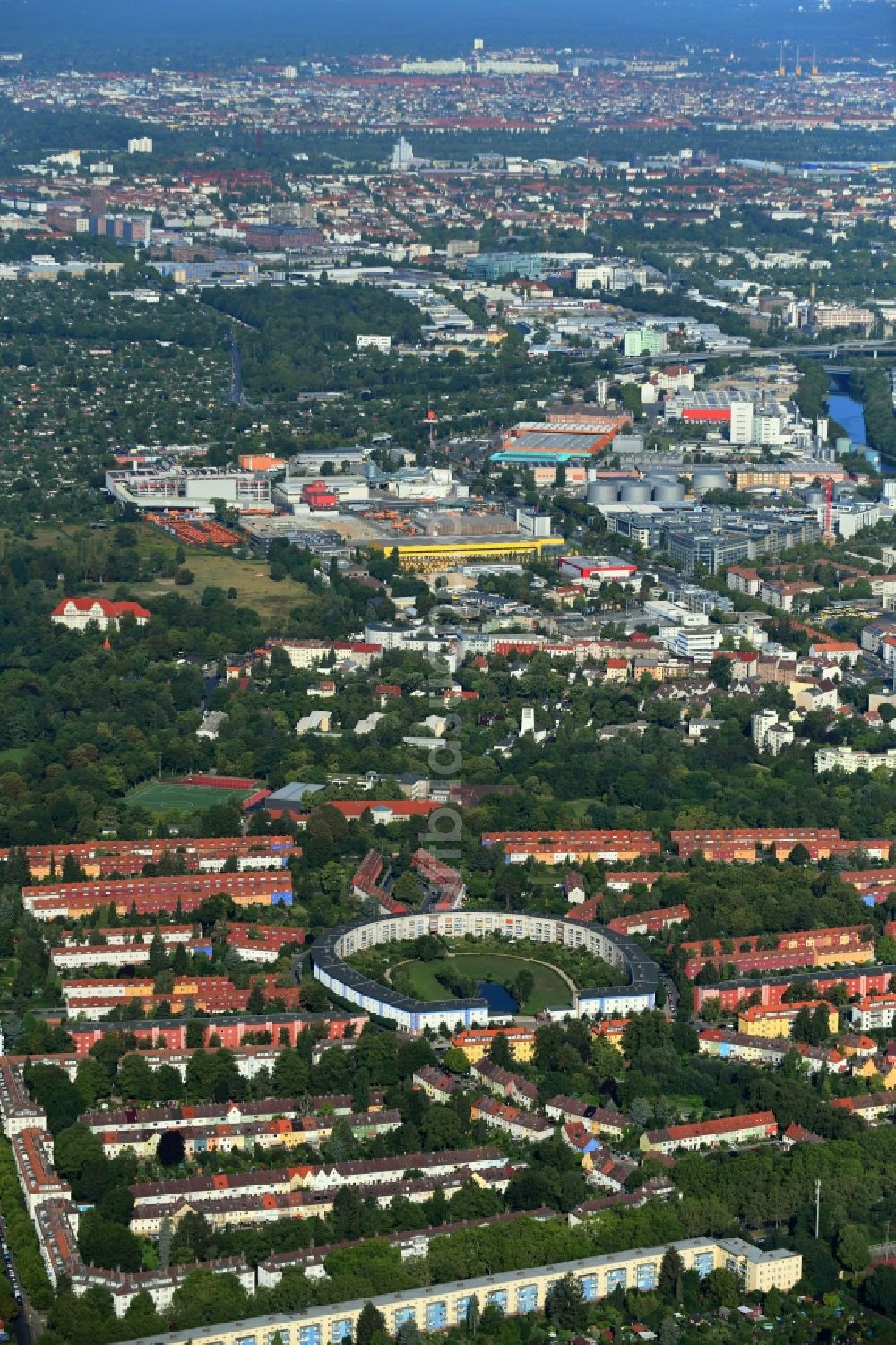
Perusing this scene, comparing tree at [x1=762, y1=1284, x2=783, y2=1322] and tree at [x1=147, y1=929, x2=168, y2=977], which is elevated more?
tree at [x1=147, y1=929, x2=168, y2=977]

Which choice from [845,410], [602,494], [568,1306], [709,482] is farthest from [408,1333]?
[845,410]

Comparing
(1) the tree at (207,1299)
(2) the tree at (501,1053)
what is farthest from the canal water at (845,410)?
(1) the tree at (207,1299)

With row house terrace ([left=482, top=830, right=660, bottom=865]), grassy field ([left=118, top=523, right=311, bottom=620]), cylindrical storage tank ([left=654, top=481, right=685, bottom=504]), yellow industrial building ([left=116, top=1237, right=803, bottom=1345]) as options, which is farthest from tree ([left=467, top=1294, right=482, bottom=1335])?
cylindrical storage tank ([left=654, top=481, right=685, bottom=504])

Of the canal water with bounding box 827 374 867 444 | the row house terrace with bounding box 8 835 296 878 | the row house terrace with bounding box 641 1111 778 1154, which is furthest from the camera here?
the canal water with bounding box 827 374 867 444

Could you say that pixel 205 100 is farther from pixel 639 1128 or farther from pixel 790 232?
pixel 639 1128

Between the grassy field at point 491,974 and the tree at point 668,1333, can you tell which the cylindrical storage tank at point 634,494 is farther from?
the tree at point 668,1333

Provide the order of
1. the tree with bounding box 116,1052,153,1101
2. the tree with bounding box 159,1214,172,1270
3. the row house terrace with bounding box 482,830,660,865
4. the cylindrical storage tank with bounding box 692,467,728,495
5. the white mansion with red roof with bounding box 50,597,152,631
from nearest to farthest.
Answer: the tree with bounding box 159,1214,172,1270, the tree with bounding box 116,1052,153,1101, the row house terrace with bounding box 482,830,660,865, the white mansion with red roof with bounding box 50,597,152,631, the cylindrical storage tank with bounding box 692,467,728,495

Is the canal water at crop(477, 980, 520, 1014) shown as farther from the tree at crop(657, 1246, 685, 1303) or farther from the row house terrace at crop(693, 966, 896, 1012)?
the tree at crop(657, 1246, 685, 1303)
